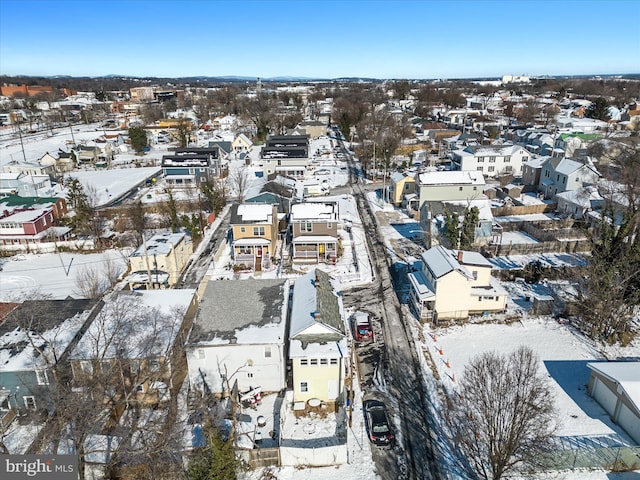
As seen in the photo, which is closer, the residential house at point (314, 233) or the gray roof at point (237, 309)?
the gray roof at point (237, 309)

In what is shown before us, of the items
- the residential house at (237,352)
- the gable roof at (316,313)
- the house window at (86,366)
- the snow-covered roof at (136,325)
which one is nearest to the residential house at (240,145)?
the snow-covered roof at (136,325)

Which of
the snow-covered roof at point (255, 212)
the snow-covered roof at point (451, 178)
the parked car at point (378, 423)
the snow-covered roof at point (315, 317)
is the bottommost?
the parked car at point (378, 423)

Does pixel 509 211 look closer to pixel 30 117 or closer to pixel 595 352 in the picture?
pixel 595 352

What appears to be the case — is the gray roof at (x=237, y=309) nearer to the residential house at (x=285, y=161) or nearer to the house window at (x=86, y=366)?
the house window at (x=86, y=366)

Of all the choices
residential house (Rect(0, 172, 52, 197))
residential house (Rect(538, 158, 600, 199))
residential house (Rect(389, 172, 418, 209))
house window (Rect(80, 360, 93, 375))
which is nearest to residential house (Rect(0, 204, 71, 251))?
residential house (Rect(0, 172, 52, 197))

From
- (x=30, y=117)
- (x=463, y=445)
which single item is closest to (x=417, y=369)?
(x=463, y=445)
